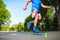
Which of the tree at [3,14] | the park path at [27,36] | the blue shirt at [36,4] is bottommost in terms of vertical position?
the park path at [27,36]

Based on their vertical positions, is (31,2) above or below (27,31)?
above

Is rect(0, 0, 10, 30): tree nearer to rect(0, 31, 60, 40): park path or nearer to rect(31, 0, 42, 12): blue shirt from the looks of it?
rect(0, 31, 60, 40): park path

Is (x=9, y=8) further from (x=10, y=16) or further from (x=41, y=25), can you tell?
Result: (x=41, y=25)

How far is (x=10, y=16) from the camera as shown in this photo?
150 inches

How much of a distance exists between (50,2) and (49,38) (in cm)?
47

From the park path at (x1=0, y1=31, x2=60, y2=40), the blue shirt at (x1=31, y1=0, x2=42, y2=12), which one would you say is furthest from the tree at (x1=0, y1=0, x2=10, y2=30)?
the blue shirt at (x1=31, y1=0, x2=42, y2=12)

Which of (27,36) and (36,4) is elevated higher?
(36,4)

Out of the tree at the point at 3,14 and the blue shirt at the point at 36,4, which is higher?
the blue shirt at the point at 36,4

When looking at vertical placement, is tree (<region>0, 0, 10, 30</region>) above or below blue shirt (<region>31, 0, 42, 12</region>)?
below

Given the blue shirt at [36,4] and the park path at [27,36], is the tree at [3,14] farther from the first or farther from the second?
the blue shirt at [36,4]

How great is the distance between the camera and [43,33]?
12.5 feet

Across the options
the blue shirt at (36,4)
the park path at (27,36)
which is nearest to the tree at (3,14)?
the park path at (27,36)

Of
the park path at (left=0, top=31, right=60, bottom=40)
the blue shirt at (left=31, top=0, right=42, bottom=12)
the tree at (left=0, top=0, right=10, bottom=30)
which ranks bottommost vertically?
the park path at (left=0, top=31, right=60, bottom=40)

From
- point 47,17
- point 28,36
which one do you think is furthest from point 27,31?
point 47,17
